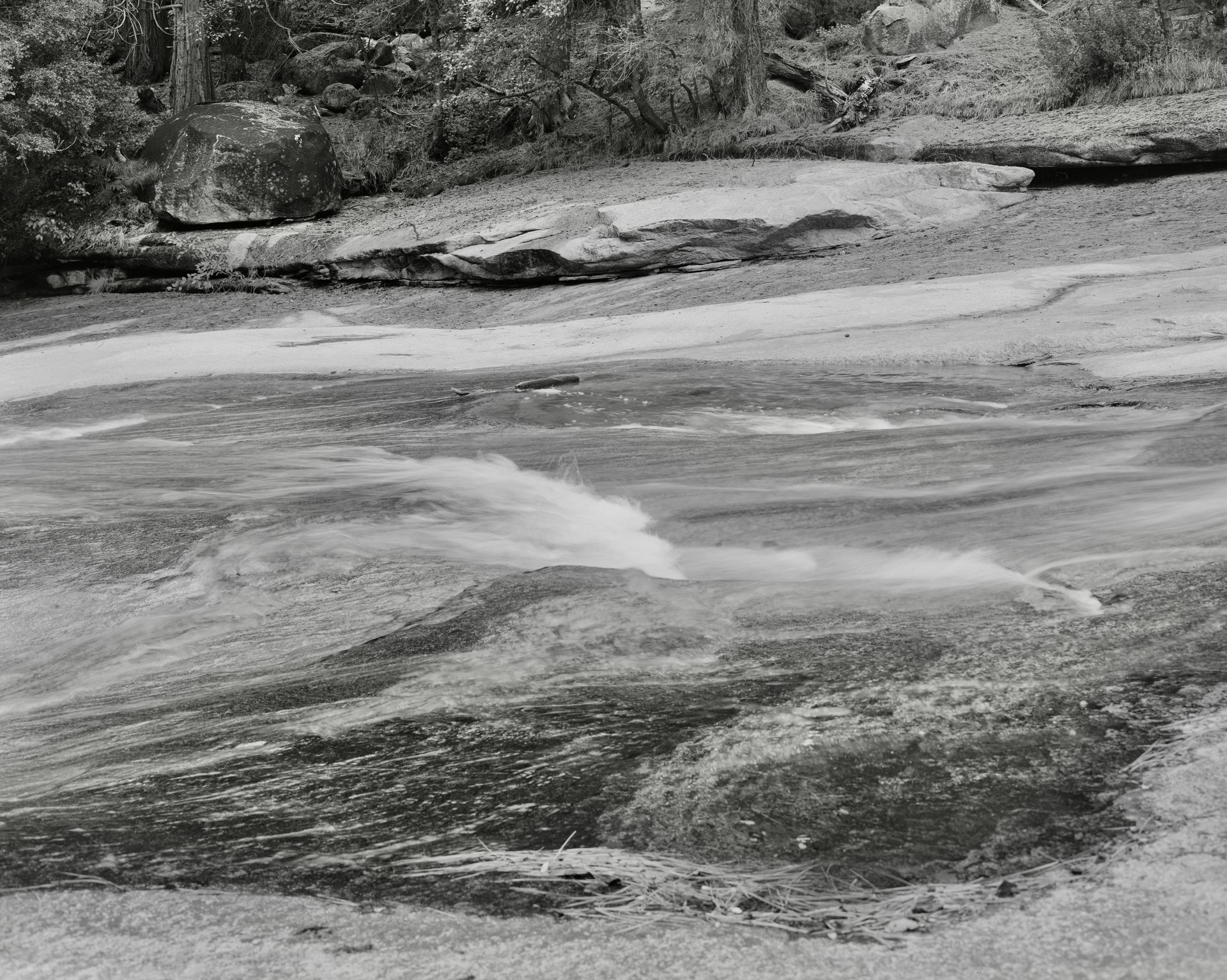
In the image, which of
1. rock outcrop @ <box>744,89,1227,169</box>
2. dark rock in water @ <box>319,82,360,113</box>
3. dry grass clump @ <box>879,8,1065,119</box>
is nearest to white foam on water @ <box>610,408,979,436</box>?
rock outcrop @ <box>744,89,1227,169</box>

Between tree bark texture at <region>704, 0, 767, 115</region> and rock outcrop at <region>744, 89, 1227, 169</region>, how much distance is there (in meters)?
0.96

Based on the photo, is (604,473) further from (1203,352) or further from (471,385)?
(1203,352)

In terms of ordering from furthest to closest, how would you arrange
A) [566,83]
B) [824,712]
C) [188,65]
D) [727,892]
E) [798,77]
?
[188,65], [798,77], [566,83], [824,712], [727,892]

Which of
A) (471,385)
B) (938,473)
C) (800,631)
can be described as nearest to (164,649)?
(800,631)

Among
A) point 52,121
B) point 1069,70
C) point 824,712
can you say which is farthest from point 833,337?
point 52,121

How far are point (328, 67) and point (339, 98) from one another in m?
Answer: 1.08

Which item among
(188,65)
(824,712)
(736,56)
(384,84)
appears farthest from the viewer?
(384,84)

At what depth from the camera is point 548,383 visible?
31.1 ft

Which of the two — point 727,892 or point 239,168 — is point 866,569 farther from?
point 239,168

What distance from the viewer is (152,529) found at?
6.42 m

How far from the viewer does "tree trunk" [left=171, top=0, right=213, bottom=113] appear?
20.0 meters

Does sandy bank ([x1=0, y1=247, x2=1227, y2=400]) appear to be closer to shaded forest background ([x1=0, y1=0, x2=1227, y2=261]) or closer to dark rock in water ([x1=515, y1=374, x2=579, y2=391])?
dark rock in water ([x1=515, y1=374, x2=579, y2=391])

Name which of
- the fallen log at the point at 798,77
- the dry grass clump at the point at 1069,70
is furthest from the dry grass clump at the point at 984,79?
the fallen log at the point at 798,77

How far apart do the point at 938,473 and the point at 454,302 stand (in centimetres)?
971
